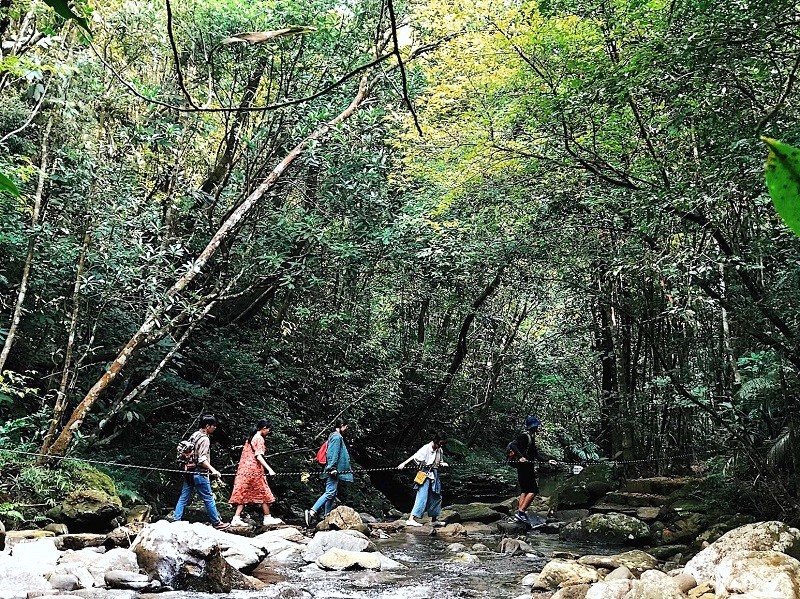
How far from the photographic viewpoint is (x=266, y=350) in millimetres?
14344

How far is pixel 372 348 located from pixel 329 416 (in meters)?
1.84

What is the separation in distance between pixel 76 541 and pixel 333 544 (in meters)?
2.94

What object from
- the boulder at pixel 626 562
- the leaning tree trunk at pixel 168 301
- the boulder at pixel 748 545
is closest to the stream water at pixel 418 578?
the boulder at pixel 626 562

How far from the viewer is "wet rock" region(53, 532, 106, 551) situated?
7609 mm

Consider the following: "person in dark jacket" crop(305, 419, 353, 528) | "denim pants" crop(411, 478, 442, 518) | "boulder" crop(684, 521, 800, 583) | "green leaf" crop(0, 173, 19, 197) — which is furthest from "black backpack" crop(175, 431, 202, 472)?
"green leaf" crop(0, 173, 19, 197)

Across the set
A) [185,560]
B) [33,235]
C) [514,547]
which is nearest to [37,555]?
[185,560]

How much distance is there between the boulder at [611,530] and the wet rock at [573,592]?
447 cm

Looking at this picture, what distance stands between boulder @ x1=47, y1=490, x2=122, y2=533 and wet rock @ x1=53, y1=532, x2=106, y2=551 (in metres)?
0.62

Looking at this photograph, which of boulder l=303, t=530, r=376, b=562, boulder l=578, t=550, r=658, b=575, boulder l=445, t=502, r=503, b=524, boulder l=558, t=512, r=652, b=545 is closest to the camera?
boulder l=578, t=550, r=658, b=575

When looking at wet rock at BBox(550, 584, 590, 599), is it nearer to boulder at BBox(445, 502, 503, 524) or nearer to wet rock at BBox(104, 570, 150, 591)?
wet rock at BBox(104, 570, 150, 591)

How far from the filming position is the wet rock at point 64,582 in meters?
5.70

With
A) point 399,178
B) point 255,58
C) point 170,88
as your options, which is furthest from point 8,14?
point 399,178

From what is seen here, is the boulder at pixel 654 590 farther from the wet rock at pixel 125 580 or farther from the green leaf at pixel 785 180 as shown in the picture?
the green leaf at pixel 785 180

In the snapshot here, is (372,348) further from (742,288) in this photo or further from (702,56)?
(702,56)
